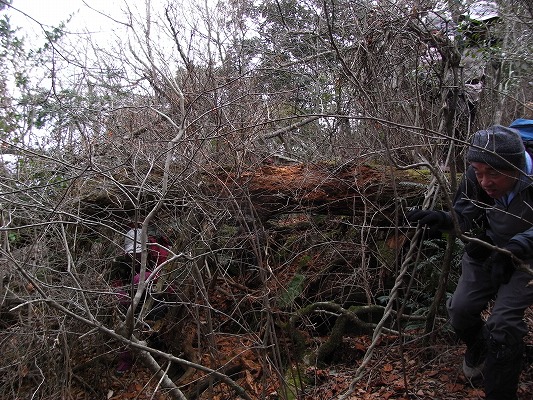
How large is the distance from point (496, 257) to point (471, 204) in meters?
0.37

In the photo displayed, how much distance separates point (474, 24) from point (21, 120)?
4.58 metres

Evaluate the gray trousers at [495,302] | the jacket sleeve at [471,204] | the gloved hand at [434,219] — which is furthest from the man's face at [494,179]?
the gray trousers at [495,302]

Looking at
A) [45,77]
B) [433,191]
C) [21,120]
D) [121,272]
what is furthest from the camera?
[45,77]

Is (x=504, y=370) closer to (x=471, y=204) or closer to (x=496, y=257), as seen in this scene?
(x=496, y=257)

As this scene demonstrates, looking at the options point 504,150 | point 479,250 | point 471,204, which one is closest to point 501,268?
point 479,250

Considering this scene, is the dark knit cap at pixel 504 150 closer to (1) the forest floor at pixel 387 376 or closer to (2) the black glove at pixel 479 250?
(2) the black glove at pixel 479 250

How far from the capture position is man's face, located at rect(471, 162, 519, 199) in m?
2.34

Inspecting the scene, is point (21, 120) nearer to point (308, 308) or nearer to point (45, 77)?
point (45, 77)

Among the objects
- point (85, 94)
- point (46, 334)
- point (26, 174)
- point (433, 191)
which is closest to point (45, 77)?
point (85, 94)

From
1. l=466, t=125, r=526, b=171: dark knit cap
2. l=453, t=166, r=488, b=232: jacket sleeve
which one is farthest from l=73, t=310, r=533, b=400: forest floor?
l=466, t=125, r=526, b=171: dark knit cap

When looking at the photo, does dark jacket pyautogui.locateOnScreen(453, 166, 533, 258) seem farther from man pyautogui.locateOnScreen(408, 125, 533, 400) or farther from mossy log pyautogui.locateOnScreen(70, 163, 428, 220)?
mossy log pyautogui.locateOnScreen(70, 163, 428, 220)

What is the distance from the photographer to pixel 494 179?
2361mm

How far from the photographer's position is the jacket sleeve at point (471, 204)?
2.64m

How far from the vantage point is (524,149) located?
2348 mm
